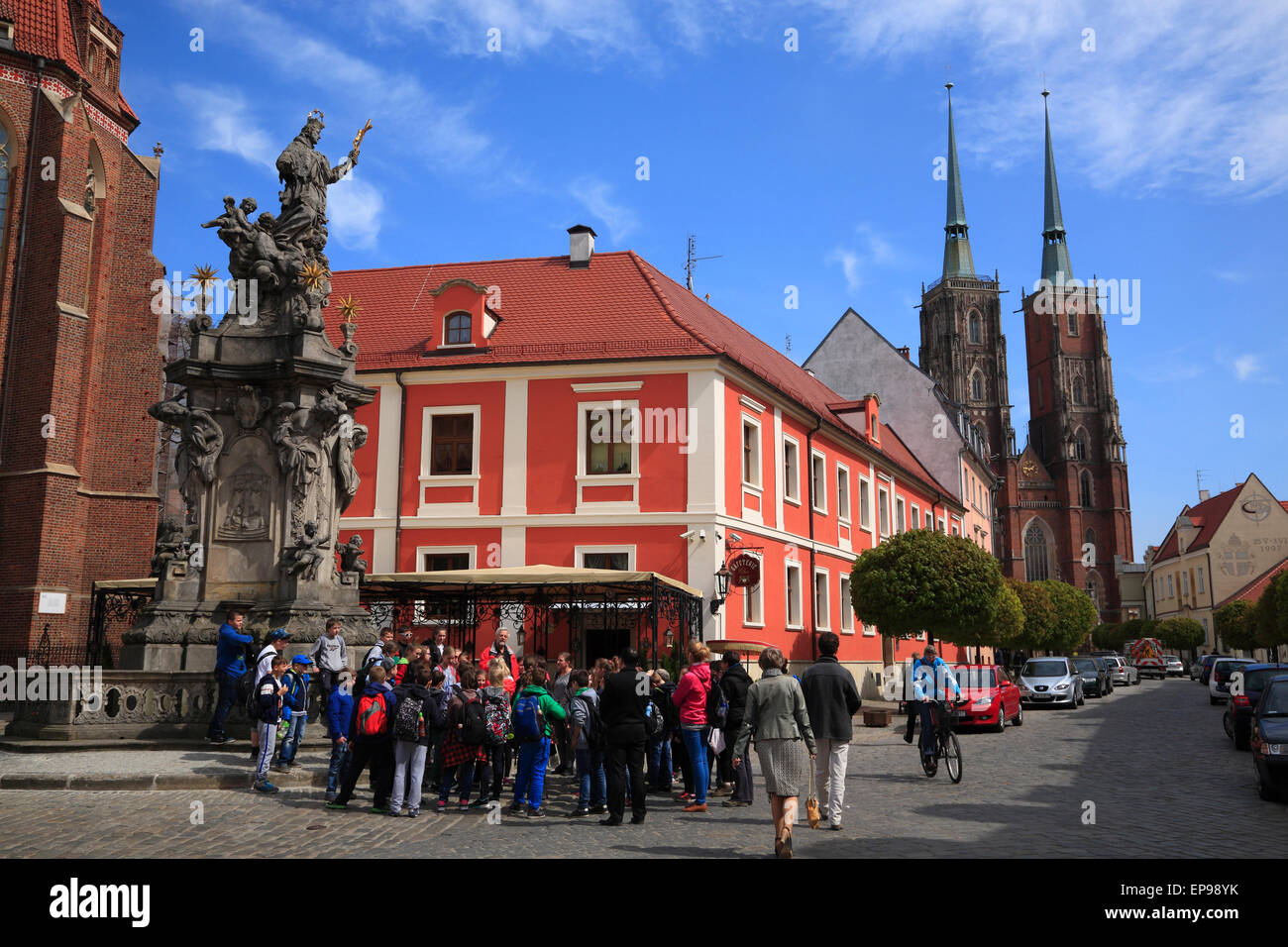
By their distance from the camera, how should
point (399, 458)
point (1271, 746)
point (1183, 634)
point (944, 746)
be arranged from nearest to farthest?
point (1271, 746), point (944, 746), point (399, 458), point (1183, 634)

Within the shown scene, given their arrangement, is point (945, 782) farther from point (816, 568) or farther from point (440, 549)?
point (816, 568)

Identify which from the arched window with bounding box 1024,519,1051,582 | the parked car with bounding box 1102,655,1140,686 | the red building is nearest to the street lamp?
the red building

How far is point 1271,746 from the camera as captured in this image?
1134 centimetres

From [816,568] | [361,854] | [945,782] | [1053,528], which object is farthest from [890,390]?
[1053,528]

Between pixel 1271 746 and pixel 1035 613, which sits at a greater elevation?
pixel 1035 613

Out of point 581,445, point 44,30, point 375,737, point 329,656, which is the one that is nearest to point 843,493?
point 581,445

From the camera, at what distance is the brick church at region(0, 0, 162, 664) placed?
24516 millimetres

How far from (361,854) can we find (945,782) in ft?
26.9

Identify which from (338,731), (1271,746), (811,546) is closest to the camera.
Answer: (338,731)

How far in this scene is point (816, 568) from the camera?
2983cm

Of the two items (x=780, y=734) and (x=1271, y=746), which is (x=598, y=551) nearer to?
(x=1271, y=746)

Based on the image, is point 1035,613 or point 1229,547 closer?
point 1035,613

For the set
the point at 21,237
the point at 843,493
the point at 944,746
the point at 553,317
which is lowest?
the point at 944,746

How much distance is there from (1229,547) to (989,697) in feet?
219
